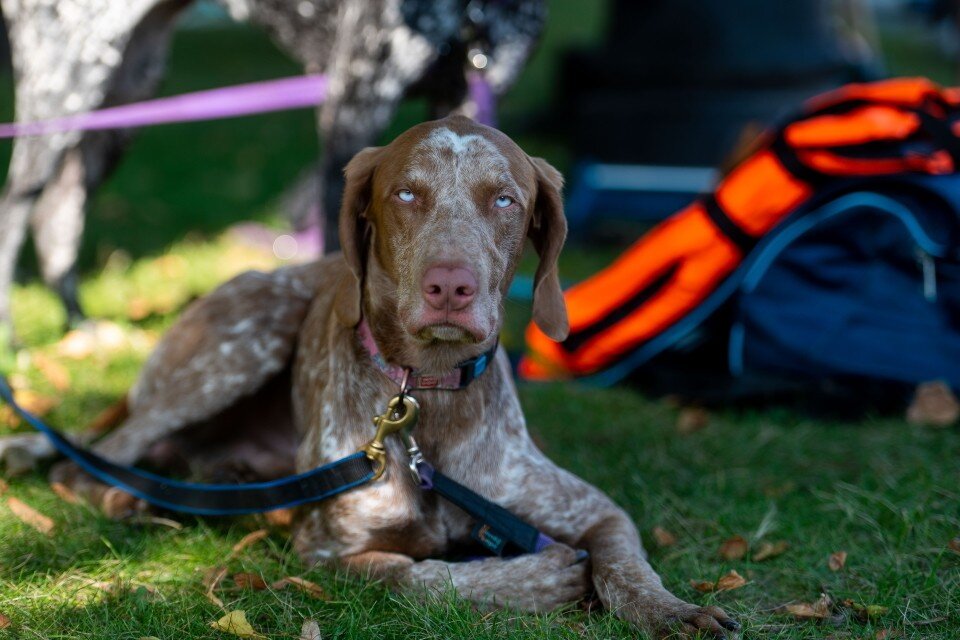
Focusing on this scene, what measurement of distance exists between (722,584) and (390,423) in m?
0.89

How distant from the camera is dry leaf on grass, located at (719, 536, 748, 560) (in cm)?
273

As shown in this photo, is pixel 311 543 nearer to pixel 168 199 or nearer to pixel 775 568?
pixel 775 568

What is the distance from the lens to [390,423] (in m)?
2.44

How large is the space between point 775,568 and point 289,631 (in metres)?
1.23

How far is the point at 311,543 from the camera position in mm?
2605

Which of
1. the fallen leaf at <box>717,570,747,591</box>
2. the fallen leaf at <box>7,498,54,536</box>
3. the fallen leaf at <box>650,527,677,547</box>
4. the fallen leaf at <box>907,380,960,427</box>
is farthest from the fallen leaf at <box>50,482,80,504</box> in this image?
the fallen leaf at <box>907,380,960,427</box>

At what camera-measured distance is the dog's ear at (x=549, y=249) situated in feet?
8.44

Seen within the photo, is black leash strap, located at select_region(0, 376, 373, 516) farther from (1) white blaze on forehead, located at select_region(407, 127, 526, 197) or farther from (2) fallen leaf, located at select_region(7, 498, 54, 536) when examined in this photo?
(1) white blaze on forehead, located at select_region(407, 127, 526, 197)

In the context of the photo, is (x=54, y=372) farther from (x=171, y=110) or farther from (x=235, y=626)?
(x=235, y=626)

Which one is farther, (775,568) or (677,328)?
(677,328)

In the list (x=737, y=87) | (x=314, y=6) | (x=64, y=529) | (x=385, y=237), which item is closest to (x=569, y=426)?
(x=385, y=237)

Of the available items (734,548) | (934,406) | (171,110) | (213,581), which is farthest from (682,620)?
(171,110)

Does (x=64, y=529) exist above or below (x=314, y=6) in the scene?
below

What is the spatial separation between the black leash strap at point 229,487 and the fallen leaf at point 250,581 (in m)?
0.18
